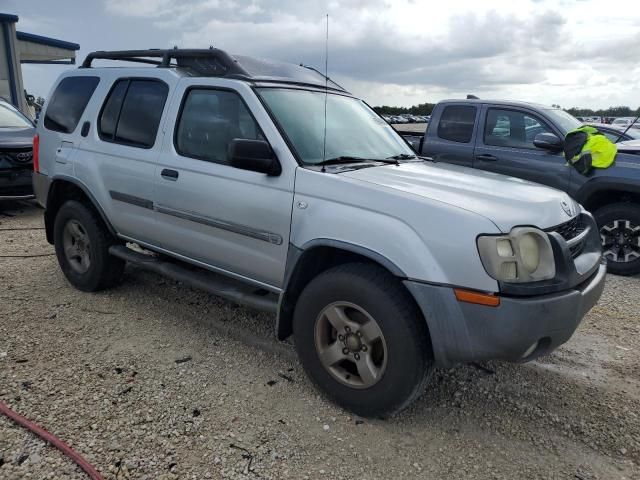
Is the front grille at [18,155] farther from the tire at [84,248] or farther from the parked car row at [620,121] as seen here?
the parked car row at [620,121]

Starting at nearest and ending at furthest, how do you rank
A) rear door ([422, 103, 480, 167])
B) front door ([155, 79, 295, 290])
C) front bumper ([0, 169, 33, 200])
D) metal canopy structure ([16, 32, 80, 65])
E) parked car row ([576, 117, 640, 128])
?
front door ([155, 79, 295, 290])
rear door ([422, 103, 480, 167])
front bumper ([0, 169, 33, 200])
parked car row ([576, 117, 640, 128])
metal canopy structure ([16, 32, 80, 65])

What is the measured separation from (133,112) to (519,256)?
10.1 ft

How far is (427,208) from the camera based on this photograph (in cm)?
254

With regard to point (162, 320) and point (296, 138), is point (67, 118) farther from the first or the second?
point (296, 138)

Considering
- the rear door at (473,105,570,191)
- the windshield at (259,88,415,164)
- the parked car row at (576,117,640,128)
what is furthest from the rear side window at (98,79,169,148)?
the parked car row at (576,117,640,128)

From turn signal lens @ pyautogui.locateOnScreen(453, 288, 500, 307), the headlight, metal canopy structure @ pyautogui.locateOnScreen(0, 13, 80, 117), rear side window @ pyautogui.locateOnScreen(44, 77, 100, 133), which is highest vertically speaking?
metal canopy structure @ pyautogui.locateOnScreen(0, 13, 80, 117)

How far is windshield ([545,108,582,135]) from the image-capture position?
607 centimetres

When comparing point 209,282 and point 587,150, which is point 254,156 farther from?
point 587,150

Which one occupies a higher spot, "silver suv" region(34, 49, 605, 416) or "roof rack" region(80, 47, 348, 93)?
"roof rack" region(80, 47, 348, 93)

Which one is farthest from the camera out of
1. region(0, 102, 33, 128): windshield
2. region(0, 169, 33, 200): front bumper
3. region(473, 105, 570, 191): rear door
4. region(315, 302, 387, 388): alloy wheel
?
region(0, 102, 33, 128): windshield

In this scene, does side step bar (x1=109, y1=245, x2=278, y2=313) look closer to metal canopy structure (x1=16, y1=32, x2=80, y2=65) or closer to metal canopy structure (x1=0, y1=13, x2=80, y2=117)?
metal canopy structure (x1=0, y1=13, x2=80, y2=117)

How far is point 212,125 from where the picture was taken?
353 centimetres

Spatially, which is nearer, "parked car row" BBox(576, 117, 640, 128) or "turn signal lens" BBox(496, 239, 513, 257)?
"turn signal lens" BBox(496, 239, 513, 257)

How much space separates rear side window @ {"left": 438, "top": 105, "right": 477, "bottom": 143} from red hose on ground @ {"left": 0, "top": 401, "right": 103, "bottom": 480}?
562 cm
